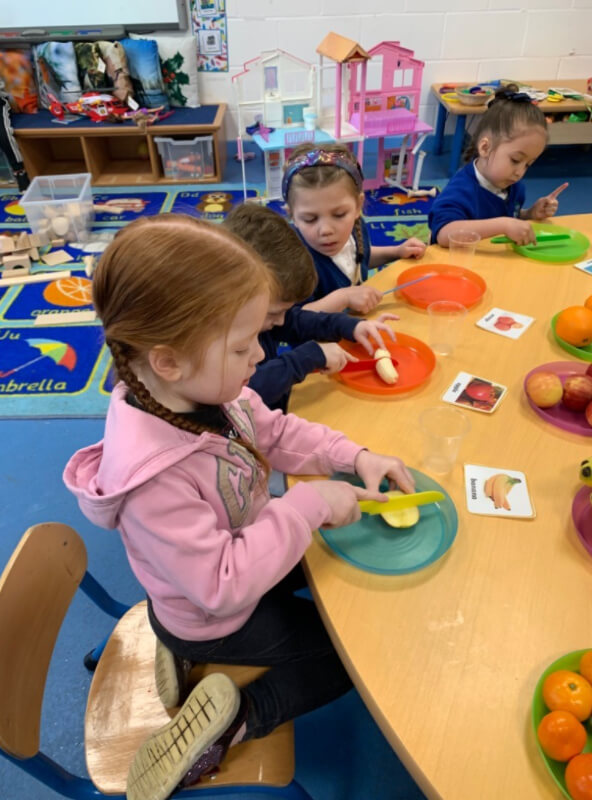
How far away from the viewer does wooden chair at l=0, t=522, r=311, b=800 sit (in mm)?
815

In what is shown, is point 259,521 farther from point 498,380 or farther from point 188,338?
point 498,380

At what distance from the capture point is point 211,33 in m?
4.30

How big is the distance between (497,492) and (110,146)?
4.77 metres

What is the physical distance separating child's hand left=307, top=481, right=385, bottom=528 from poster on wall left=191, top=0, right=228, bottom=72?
4.52 metres

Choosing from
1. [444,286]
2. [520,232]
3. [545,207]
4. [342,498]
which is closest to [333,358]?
[342,498]

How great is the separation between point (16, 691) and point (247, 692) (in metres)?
0.37

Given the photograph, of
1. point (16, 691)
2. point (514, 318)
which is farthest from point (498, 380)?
point (16, 691)

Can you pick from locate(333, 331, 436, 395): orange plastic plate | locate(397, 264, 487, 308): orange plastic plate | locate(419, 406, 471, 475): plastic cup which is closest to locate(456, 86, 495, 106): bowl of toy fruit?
locate(397, 264, 487, 308): orange plastic plate

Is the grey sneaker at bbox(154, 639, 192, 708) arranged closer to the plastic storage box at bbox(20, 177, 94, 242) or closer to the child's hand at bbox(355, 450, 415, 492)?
the child's hand at bbox(355, 450, 415, 492)

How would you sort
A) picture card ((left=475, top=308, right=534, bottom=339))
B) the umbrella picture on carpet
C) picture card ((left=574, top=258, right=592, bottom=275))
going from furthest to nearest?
the umbrella picture on carpet
picture card ((left=574, top=258, right=592, bottom=275))
picture card ((left=475, top=308, right=534, bottom=339))

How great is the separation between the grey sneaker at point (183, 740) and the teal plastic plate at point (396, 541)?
274mm

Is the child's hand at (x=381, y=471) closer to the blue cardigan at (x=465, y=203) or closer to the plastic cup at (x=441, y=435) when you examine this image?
the plastic cup at (x=441, y=435)

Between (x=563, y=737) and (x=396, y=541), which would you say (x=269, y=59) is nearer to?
(x=396, y=541)

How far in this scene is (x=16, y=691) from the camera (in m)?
0.82
